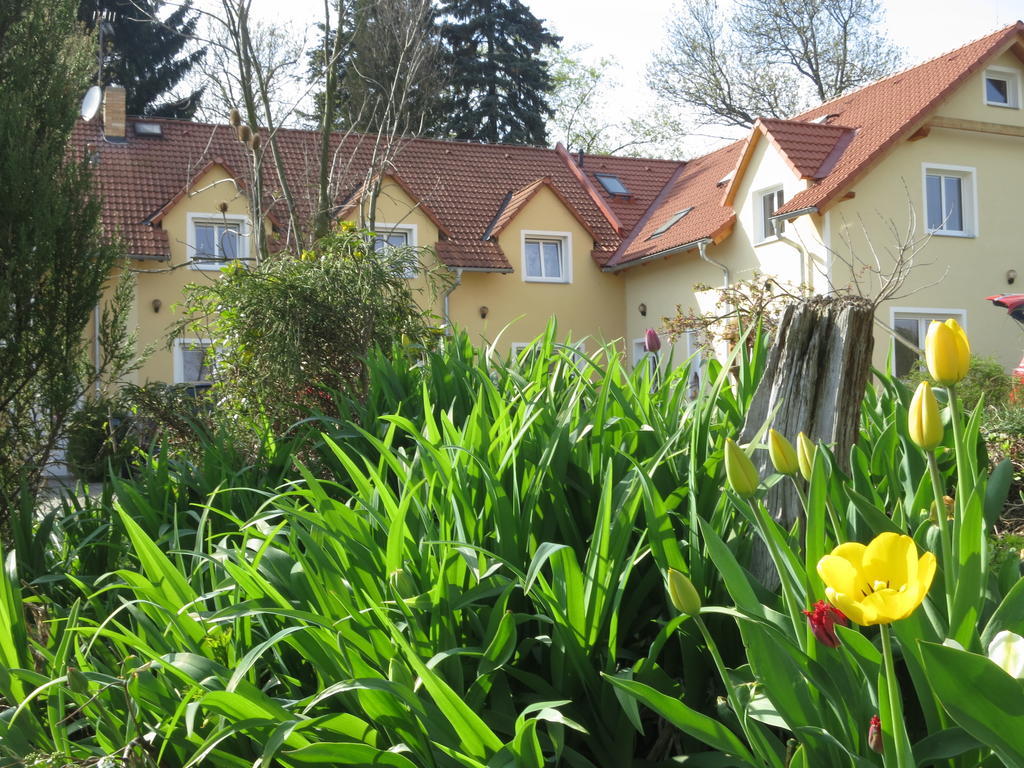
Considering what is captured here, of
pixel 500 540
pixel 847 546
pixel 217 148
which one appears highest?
pixel 217 148

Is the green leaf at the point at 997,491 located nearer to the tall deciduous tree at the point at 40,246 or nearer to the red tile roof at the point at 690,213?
the tall deciduous tree at the point at 40,246

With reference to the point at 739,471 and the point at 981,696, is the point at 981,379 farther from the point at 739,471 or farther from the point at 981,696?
the point at 981,696

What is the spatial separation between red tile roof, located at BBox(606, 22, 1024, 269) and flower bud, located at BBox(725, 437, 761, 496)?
53.2ft

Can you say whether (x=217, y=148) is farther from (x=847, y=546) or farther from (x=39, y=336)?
(x=847, y=546)

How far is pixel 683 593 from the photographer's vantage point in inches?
52.4

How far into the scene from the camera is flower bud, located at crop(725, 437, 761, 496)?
142 cm

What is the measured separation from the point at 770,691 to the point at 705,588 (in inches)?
22.4

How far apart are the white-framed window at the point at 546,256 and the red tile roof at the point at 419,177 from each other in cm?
67

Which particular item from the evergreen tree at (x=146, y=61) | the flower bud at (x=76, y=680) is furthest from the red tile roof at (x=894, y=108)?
the evergreen tree at (x=146, y=61)

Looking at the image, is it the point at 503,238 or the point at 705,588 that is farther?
the point at 503,238

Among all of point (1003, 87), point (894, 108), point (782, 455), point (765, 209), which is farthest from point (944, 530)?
point (1003, 87)

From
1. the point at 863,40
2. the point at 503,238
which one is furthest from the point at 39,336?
the point at 863,40

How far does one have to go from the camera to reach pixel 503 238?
69.1ft

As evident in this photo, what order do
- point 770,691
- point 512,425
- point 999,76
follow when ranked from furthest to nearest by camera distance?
1. point 999,76
2. point 512,425
3. point 770,691
